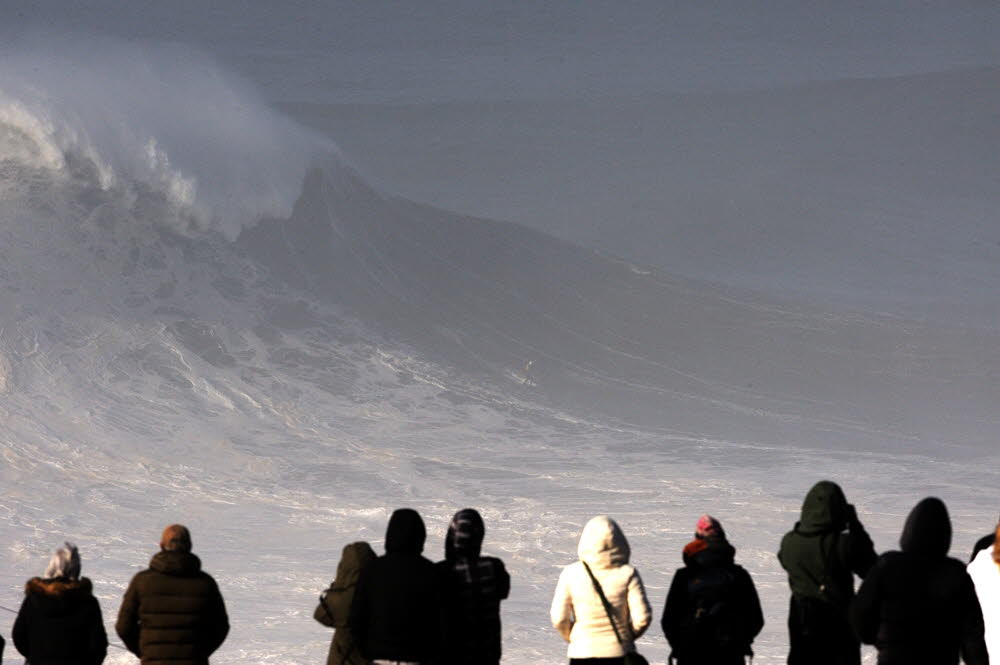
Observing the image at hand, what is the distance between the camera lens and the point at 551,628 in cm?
689

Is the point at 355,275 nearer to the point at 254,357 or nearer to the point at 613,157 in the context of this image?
the point at 254,357

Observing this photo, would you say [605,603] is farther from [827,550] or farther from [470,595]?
[827,550]

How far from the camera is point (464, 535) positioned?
354cm

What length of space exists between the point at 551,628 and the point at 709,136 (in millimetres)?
27691

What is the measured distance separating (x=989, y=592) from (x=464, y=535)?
1.20 meters

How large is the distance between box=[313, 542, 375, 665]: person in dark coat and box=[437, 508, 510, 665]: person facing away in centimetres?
19

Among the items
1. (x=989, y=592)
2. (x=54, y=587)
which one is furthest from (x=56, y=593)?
(x=989, y=592)

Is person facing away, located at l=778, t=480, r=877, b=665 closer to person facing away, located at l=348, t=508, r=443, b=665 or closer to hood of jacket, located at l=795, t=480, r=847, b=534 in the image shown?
hood of jacket, located at l=795, t=480, r=847, b=534

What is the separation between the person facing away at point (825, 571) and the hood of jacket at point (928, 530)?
372mm

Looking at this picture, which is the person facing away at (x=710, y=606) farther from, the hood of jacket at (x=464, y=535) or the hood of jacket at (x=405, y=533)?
the hood of jacket at (x=405, y=533)

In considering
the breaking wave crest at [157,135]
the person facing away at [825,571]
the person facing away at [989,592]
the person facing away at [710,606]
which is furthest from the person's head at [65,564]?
the breaking wave crest at [157,135]

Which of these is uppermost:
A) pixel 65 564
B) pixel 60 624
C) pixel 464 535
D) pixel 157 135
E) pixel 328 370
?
pixel 157 135

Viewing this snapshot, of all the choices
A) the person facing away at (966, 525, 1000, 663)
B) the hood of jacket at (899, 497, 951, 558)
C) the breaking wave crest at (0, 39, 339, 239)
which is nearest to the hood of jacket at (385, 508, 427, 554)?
the hood of jacket at (899, 497, 951, 558)

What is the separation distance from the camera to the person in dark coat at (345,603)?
359 cm
